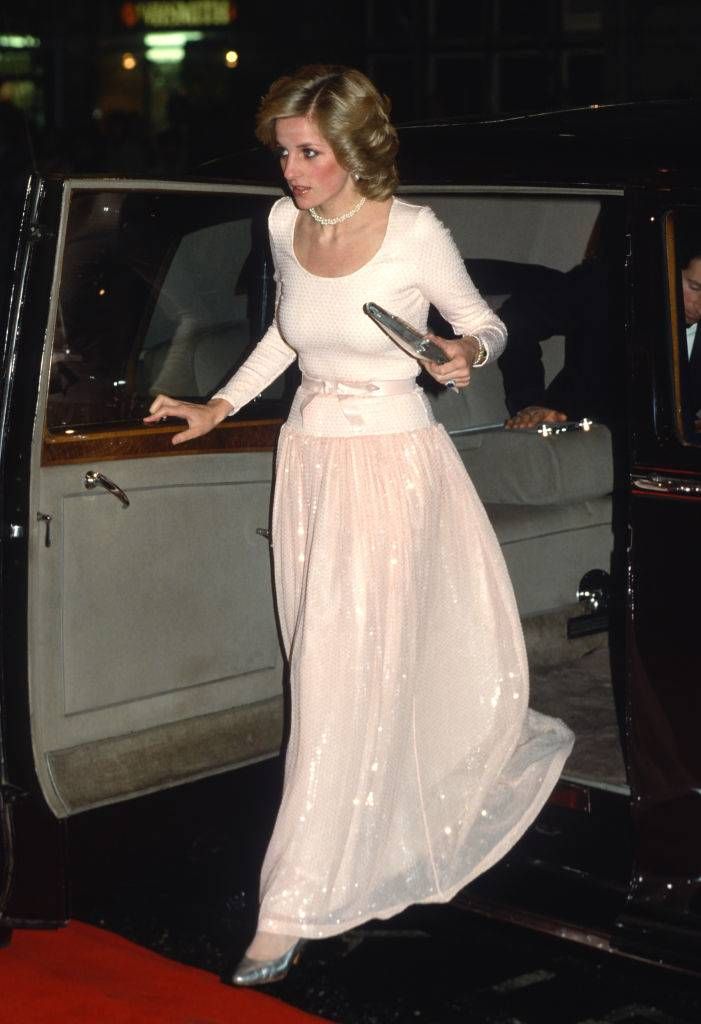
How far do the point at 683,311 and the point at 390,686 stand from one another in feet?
3.31

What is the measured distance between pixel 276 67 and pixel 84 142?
22.3 feet

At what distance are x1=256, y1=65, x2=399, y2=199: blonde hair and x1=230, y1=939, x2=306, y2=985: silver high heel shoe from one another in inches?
64.7

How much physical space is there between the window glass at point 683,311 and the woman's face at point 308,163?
0.70 meters

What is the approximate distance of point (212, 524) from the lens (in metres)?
3.69

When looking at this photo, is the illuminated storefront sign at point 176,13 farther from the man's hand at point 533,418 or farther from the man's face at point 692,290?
the man's face at point 692,290

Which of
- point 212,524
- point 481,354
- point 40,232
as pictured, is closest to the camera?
point 40,232

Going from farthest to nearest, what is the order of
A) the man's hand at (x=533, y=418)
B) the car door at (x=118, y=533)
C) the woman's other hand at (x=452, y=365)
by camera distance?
the man's hand at (x=533, y=418), the car door at (x=118, y=533), the woman's other hand at (x=452, y=365)

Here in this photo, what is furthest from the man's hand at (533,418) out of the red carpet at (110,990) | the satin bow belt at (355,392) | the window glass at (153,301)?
the red carpet at (110,990)

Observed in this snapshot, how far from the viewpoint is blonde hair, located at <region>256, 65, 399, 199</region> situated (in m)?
3.32

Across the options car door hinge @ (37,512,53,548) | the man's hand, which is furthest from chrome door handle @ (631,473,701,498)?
the man's hand

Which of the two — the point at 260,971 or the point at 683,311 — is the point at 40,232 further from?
the point at 260,971

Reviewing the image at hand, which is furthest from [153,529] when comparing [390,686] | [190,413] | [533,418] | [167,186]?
[533,418]

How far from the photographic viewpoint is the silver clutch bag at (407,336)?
3.19m

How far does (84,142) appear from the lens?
1277 cm
